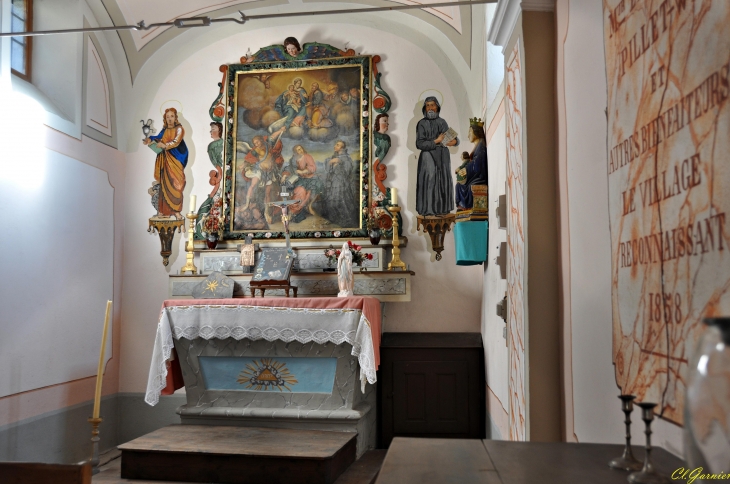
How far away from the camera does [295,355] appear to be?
586cm

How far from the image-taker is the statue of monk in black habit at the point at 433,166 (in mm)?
7012

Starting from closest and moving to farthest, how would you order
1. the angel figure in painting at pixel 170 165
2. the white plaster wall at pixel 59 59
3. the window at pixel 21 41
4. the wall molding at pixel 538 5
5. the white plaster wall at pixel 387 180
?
the wall molding at pixel 538 5
the window at pixel 21 41
the white plaster wall at pixel 59 59
the white plaster wall at pixel 387 180
the angel figure in painting at pixel 170 165

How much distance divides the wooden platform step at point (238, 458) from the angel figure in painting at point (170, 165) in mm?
3006

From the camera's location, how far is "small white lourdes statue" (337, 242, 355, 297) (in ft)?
20.8

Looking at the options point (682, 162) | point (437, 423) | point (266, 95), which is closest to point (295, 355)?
point (437, 423)

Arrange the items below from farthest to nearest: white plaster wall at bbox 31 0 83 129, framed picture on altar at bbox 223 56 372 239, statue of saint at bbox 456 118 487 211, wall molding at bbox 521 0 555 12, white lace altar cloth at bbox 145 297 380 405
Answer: framed picture on altar at bbox 223 56 372 239, white plaster wall at bbox 31 0 83 129, statue of saint at bbox 456 118 487 211, white lace altar cloth at bbox 145 297 380 405, wall molding at bbox 521 0 555 12

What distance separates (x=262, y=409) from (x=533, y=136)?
3.93 metres

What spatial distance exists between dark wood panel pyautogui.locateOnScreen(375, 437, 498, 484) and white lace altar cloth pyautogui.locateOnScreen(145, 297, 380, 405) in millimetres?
3762

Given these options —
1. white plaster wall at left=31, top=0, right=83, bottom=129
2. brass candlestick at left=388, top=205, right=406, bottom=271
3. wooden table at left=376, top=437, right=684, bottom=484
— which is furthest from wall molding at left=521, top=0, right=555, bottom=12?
white plaster wall at left=31, top=0, right=83, bottom=129

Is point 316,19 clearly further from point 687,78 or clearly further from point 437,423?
point 687,78

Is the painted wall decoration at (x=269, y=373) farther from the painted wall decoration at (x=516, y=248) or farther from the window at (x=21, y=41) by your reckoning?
the window at (x=21, y=41)

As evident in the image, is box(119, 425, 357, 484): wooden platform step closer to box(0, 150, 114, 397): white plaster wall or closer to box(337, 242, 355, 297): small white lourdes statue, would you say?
box(337, 242, 355, 297): small white lourdes statue

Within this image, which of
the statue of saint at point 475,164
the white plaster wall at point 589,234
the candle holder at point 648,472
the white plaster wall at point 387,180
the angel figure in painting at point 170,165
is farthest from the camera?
the angel figure in painting at point 170,165

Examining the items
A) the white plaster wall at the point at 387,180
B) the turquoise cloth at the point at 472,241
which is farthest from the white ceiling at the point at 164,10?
the turquoise cloth at the point at 472,241
